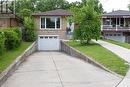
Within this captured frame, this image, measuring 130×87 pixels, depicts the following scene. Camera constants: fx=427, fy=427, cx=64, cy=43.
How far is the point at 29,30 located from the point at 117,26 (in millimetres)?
19048

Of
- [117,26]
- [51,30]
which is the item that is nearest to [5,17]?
[51,30]

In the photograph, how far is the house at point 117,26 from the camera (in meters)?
71.4

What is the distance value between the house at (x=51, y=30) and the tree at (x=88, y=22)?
15816 mm

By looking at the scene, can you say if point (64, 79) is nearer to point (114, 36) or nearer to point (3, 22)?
point (3, 22)

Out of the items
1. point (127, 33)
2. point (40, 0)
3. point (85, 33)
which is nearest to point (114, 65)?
point (85, 33)

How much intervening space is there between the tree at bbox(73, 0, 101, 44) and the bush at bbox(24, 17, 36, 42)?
13.0 meters

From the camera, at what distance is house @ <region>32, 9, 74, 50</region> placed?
62.7 m

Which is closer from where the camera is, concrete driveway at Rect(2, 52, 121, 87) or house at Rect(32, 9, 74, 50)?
concrete driveway at Rect(2, 52, 121, 87)

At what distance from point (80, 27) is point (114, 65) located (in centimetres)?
2392

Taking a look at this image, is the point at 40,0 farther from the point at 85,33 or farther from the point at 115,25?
the point at 85,33

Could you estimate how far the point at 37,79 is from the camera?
19188 mm

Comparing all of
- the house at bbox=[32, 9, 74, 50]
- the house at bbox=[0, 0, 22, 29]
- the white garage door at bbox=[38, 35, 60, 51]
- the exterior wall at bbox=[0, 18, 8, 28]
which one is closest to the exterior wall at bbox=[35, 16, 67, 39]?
the house at bbox=[32, 9, 74, 50]

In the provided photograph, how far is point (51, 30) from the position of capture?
206ft

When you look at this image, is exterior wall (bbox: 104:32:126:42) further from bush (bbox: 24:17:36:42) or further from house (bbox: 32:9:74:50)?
bush (bbox: 24:17:36:42)
